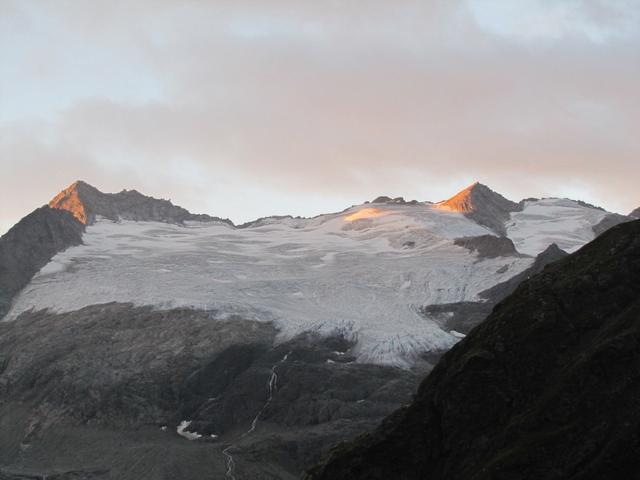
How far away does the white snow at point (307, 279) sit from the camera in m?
118

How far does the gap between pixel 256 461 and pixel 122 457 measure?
45.0 feet

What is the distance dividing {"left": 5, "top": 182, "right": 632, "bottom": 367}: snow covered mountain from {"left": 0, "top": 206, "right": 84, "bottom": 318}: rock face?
221 centimetres

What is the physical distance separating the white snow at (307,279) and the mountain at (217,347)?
1.33 feet

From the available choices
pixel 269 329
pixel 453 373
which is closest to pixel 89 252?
pixel 269 329

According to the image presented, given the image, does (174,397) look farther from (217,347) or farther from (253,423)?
(253,423)

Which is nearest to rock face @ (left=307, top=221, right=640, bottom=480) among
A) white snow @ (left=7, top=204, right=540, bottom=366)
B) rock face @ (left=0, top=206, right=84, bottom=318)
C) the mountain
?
the mountain

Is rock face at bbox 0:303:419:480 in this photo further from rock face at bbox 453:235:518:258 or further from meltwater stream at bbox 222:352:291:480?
rock face at bbox 453:235:518:258

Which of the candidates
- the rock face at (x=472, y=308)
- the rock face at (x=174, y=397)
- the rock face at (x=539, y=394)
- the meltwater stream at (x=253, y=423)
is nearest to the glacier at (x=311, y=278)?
the rock face at (x=472, y=308)

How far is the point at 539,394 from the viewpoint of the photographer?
4400cm

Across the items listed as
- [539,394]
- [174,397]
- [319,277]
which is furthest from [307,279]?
[539,394]

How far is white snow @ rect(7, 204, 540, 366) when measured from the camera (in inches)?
4643

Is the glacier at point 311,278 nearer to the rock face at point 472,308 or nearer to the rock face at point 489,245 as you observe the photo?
the rock face at point 489,245

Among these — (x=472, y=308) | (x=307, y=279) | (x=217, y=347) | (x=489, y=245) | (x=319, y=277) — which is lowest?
(x=217, y=347)

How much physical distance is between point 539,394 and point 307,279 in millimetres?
100357
